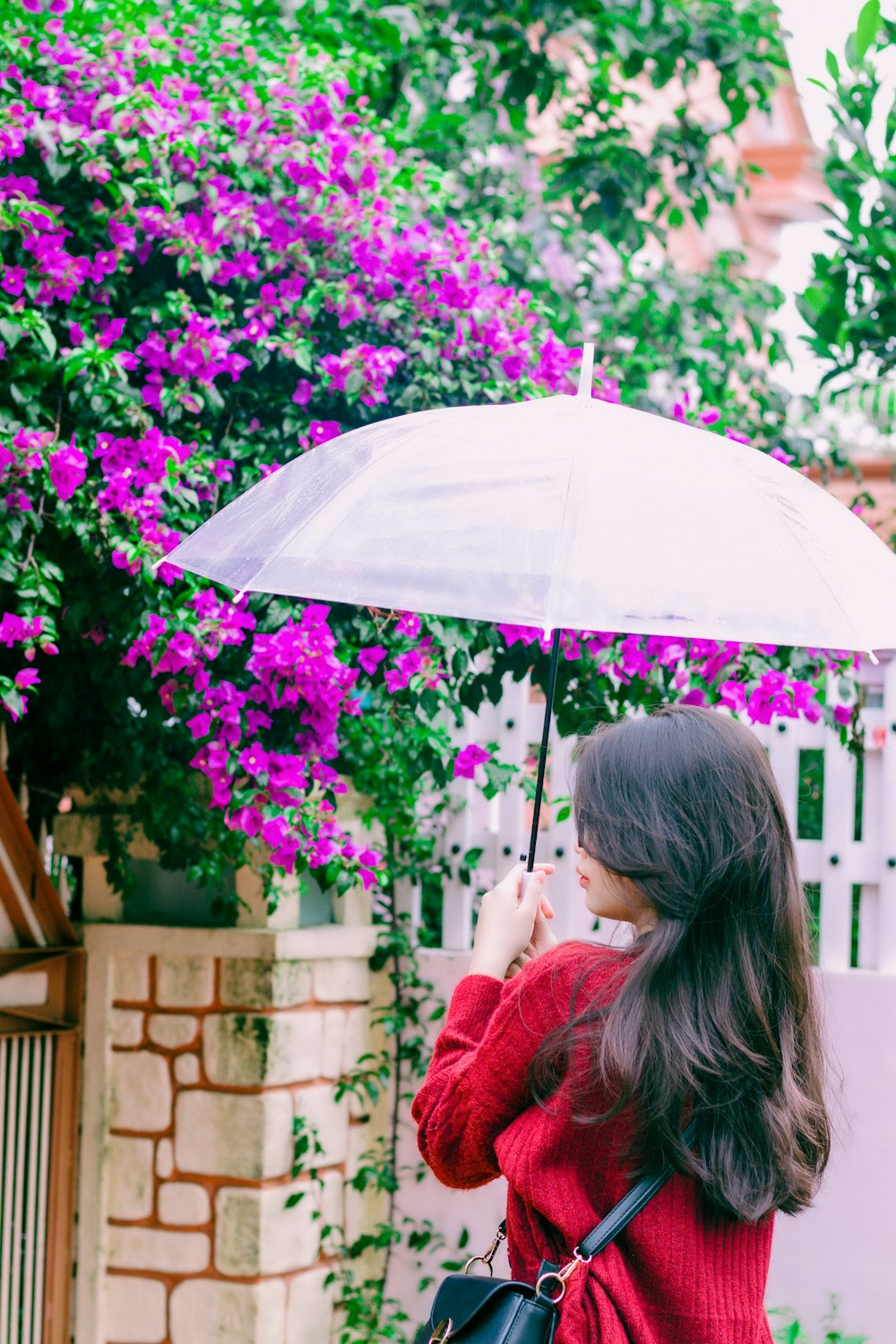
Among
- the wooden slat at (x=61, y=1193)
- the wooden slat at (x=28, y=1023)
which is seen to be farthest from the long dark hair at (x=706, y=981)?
the wooden slat at (x=61, y=1193)

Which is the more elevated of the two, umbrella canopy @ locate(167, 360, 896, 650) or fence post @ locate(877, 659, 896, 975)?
umbrella canopy @ locate(167, 360, 896, 650)

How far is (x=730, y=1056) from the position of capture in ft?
5.42

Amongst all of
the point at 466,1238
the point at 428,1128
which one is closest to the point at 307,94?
the point at 428,1128

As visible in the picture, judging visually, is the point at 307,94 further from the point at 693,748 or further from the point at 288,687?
the point at 693,748

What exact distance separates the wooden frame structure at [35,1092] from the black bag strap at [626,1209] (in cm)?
204

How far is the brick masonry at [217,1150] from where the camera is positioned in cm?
346

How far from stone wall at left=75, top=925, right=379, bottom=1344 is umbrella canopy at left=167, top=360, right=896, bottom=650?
5.21 feet

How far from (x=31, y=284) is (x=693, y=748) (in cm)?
177

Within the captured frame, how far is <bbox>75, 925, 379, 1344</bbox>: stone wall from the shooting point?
11.4 ft

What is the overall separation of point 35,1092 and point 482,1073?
6.85 ft

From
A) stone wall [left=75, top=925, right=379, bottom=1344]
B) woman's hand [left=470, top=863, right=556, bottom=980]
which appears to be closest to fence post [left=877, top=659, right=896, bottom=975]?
stone wall [left=75, top=925, right=379, bottom=1344]

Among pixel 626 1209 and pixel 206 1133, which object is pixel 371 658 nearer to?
pixel 206 1133

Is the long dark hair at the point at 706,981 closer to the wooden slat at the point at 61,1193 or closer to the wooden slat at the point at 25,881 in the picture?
the wooden slat at the point at 25,881

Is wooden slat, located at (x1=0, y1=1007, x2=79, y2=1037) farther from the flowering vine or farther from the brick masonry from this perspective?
the flowering vine
